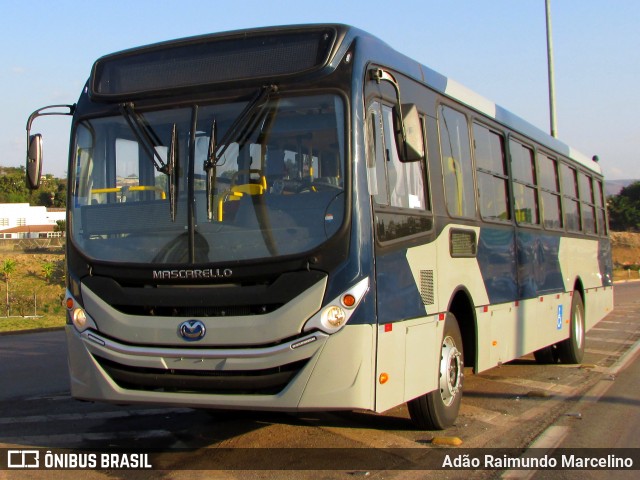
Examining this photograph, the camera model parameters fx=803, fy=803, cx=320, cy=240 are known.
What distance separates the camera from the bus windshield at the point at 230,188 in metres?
5.79

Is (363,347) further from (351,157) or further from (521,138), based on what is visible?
(521,138)

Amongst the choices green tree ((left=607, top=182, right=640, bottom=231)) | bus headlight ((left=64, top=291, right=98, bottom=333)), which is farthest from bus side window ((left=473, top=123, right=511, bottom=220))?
green tree ((left=607, top=182, right=640, bottom=231))

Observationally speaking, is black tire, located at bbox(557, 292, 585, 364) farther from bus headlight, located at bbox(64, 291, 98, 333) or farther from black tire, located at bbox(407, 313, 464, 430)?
bus headlight, located at bbox(64, 291, 98, 333)

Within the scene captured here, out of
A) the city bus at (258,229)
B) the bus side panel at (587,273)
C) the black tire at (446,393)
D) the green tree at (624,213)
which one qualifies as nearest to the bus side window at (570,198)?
the bus side panel at (587,273)

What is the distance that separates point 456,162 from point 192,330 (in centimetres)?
351

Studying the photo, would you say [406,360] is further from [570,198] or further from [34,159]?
[570,198]

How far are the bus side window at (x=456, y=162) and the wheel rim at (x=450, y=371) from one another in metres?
1.28

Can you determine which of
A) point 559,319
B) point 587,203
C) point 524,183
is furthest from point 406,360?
point 587,203

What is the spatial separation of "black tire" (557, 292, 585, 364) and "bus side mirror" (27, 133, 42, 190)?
27.0 ft

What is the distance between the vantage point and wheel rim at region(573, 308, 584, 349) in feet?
40.1

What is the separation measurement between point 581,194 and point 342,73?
342 inches

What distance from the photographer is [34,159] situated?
6.74 metres

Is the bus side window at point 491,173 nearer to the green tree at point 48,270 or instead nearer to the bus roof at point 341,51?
the bus roof at point 341,51

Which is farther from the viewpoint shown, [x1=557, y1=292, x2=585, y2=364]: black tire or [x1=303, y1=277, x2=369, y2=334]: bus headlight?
[x1=557, y1=292, x2=585, y2=364]: black tire
